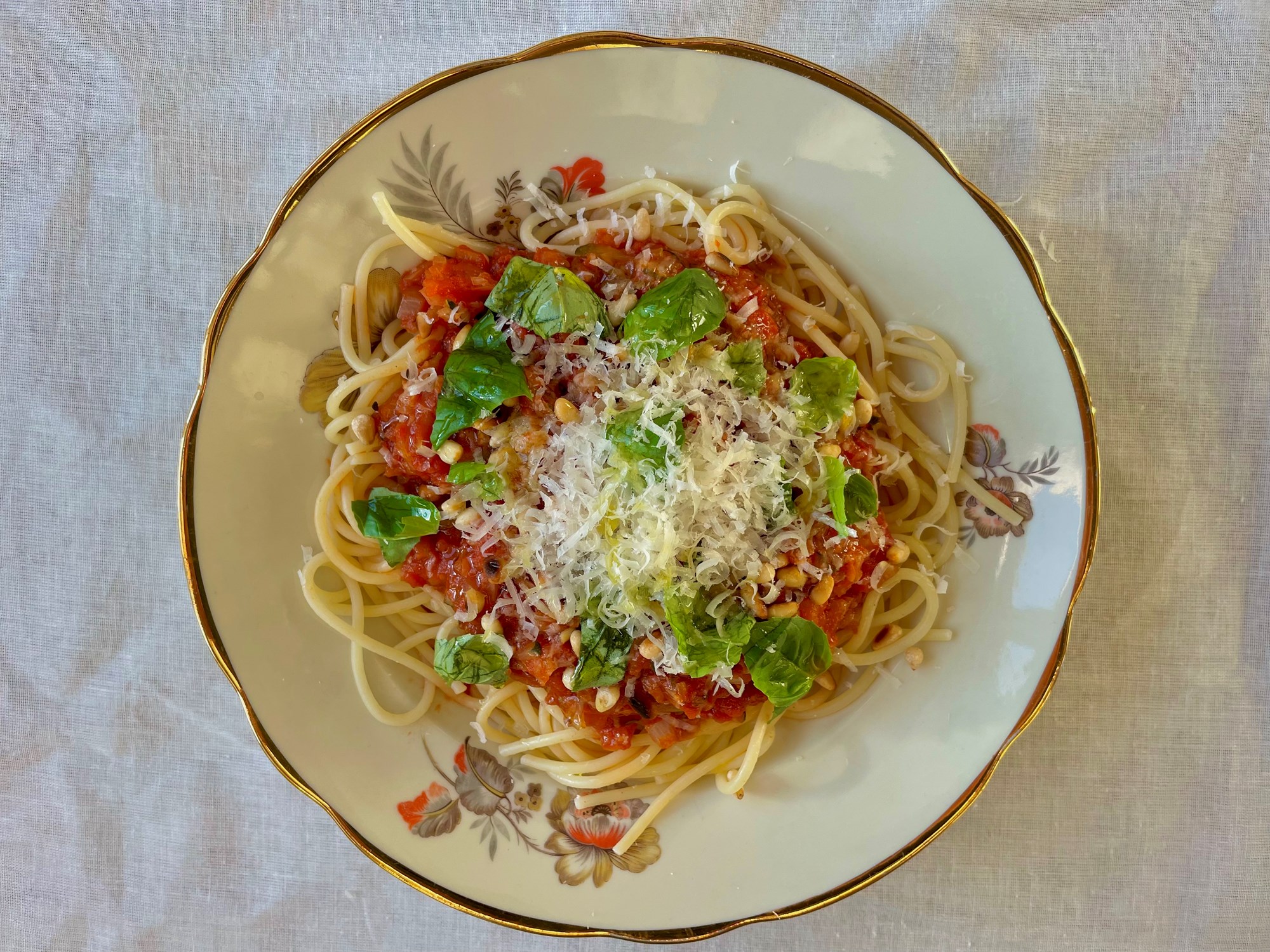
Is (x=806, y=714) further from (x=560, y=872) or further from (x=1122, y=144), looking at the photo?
(x=1122, y=144)

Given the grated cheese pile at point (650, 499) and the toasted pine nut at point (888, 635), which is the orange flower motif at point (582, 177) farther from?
the toasted pine nut at point (888, 635)

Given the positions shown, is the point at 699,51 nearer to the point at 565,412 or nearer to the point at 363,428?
the point at 565,412

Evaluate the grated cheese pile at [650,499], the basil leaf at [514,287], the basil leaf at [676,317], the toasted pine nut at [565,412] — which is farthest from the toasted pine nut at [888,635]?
the basil leaf at [514,287]

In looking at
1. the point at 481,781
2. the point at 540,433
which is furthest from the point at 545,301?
the point at 481,781

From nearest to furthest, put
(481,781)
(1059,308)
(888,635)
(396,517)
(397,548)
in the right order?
1. (396,517)
2. (397,548)
3. (481,781)
4. (888,635)
5. (1059,308)

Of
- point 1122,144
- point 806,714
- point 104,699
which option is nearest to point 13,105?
point 104,699

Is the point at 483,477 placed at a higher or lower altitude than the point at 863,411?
lower

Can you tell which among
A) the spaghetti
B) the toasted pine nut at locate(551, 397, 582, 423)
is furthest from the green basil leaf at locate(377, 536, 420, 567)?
the toasted pine nut at locate(551, 397, 582, 423)

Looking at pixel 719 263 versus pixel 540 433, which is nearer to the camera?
pixel 540 433
